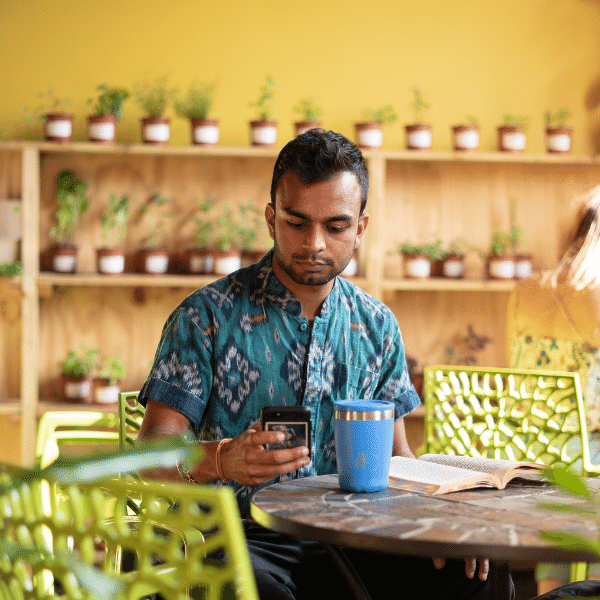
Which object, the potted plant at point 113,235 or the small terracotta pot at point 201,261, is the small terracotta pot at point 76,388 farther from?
the small terracotta pot at point 201,261

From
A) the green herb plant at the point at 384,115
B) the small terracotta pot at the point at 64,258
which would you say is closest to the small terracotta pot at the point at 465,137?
the green herb plant at the point at 384,115

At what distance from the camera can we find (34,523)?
708 mm

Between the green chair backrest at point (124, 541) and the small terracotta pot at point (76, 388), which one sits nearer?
the green chair backrest at point (124, 541)

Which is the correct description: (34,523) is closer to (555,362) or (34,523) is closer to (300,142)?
(300,142)

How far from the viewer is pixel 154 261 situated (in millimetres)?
3129

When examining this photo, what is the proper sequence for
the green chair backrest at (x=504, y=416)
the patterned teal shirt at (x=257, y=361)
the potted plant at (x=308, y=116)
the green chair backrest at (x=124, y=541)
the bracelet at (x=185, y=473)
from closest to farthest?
the green chair backrest at (x=124, y=541) → the bracelet at (x=185, y=473) → the patterned teal shirt at (x=257, y=361) → the green chair backrest at (x=504, y=416) → the potted plant at (x=308, y=116)

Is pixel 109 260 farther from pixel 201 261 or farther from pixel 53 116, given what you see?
pixel 53 116

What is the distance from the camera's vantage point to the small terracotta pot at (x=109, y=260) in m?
3.10

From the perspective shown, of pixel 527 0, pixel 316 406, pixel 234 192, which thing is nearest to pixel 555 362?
pixel 316 406

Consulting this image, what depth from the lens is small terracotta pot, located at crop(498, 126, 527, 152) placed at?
3.20 m

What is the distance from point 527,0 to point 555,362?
1811mm

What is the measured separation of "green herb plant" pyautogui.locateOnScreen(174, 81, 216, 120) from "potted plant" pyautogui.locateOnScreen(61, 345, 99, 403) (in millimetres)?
1025

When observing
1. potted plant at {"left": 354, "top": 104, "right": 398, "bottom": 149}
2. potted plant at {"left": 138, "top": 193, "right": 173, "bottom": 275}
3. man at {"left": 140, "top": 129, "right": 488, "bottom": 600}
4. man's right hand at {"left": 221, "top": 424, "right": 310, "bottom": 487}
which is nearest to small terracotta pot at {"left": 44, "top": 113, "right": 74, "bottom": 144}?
potted plant at {"left": 138, "top": 193, "right": 173, "bottom": 275}

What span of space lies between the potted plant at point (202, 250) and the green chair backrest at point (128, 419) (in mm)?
1355
